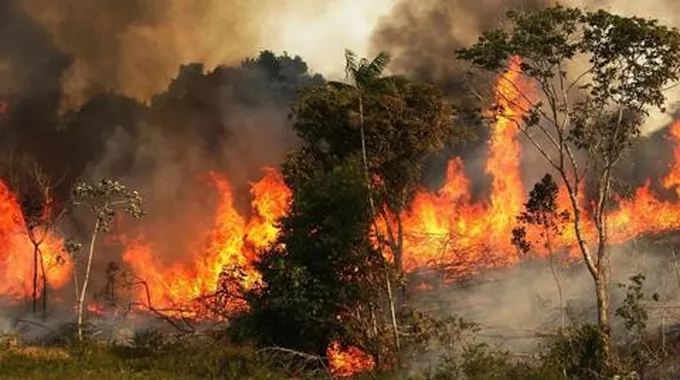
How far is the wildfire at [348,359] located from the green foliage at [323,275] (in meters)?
0.52

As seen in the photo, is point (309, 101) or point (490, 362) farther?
point (309, 101)

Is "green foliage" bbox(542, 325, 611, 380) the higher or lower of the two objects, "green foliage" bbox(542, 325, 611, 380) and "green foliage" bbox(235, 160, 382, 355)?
the lower

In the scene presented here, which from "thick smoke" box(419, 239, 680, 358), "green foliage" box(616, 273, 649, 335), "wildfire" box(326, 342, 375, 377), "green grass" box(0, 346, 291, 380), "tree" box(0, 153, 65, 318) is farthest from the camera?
"tree" box(0, 153, 65, 318)

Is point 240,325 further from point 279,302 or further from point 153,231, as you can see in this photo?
point 153,231

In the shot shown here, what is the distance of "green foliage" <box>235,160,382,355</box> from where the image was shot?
27.9m

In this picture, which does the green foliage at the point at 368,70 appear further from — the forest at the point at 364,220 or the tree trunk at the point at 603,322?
the tree trunk at the point at 603,322

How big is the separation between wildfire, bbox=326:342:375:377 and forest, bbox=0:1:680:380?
0.31ft

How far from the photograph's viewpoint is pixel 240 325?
95.0 ft

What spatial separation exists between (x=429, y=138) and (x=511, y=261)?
21.6 m

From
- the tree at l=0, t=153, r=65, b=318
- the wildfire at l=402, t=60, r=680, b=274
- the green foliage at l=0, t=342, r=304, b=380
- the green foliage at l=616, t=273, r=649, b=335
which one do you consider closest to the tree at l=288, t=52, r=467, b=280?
the green foliage at l=616, t=273, r=649, b=335

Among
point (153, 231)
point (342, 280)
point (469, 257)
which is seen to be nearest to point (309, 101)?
point (342, 280)

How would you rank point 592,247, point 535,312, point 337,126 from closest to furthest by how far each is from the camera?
point 337,126 < point 535,312 < point 592,247

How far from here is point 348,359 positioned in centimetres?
2934

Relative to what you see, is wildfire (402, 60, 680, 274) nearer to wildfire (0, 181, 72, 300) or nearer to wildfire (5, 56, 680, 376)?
wildfire (5, 56, 680, 376)
